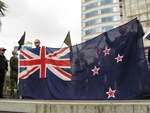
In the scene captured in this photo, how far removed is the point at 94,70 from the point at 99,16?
62.3 metres

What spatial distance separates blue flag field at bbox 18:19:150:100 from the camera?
551 cm

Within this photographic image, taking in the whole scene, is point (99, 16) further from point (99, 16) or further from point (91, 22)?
point (91, 22)

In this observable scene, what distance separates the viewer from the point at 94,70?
5.94 metres

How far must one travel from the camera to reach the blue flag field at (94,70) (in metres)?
5.51

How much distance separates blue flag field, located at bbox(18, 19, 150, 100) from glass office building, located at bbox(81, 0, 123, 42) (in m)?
57.7

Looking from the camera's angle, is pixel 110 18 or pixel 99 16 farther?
pixel 99 16

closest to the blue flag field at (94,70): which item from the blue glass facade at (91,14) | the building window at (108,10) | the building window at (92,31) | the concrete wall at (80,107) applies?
the concrete wall at (80,107)

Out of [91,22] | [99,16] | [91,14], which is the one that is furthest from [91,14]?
[99,16]

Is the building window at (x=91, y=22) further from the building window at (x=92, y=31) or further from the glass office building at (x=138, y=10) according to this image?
the glass office building at (x=138, y=10)

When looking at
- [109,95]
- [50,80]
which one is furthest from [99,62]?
[50,80]

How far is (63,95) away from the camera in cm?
616

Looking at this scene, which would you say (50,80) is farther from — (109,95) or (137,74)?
(137,74)

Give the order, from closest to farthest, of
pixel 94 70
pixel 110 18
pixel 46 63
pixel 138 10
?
1. pixel 94 70
2. pixel 46 63
3. pixel 138 10
4. pixel 110 18

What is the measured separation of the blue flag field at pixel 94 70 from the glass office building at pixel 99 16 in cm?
5771
